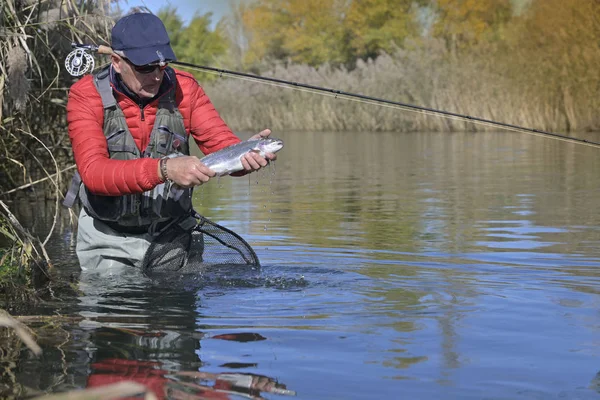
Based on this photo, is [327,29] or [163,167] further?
[327,29]

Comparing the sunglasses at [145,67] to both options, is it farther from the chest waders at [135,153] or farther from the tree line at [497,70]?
the tree line at [497,70]

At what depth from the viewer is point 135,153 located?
19.4 feet

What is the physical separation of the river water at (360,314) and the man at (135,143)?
357 mm

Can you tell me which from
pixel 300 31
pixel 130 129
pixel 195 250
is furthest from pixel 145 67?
pixel 300 31

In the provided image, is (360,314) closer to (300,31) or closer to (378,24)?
(378,24)

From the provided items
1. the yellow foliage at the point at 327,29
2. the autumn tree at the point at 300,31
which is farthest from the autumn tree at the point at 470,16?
the autumn tree at the point at 300,31

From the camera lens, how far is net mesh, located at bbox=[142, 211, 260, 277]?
242 inches

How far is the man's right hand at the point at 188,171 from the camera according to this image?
5266mm

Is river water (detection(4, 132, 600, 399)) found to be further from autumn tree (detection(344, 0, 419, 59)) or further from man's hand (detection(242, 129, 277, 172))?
autumn tree (detection(344, 0, 419, 59))

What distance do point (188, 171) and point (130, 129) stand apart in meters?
0.77

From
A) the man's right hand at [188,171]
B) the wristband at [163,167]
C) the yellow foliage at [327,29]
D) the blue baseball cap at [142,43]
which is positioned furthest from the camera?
the yellow foliage at [327,29]

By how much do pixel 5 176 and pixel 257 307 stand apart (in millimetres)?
5060

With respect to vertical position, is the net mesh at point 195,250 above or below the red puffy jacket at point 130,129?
below

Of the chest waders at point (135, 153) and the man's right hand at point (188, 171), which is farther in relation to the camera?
the chest waders at point (135, 153)
